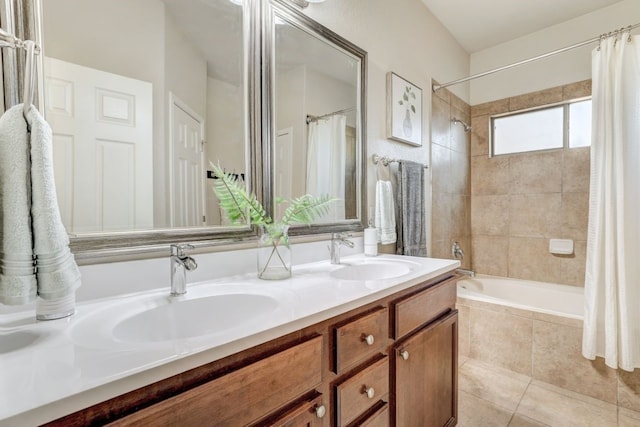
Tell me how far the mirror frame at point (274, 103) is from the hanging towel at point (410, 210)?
0.94 ft

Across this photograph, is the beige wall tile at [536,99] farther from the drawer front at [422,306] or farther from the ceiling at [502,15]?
the drawer front at [422,306]

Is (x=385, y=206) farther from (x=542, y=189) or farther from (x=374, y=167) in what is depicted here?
(x=542, y=189)

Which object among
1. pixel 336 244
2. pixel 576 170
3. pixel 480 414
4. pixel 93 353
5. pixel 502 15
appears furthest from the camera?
pixel 576 170

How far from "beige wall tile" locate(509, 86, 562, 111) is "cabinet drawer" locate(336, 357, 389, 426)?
9.07 ft

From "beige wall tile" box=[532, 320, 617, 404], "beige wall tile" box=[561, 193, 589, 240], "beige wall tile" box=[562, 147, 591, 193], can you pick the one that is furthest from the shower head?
"beige wall tile" box=[532, 320, 617, 404]

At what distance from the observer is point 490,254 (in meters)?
2.89

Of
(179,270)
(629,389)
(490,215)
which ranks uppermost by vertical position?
(490,215)

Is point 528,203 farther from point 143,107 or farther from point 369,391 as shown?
point 143,107

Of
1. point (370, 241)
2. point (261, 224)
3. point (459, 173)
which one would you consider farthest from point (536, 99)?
point (261, 224)

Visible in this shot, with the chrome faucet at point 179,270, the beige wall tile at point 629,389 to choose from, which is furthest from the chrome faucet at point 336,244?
the beige wall tile at point 629,389

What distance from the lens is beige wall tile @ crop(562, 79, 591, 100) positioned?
7.86ft

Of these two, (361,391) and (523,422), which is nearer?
(361,391)

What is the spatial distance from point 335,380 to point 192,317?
44 centimetres

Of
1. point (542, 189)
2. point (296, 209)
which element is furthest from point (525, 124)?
point (296, 209)
